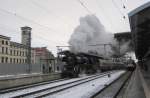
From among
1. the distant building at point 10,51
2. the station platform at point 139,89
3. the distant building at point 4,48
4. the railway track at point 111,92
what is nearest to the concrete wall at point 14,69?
the station platform at point 139,89

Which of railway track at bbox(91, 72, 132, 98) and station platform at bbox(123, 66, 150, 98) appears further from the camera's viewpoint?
railway track at bbox(91, 72, 132, 98)

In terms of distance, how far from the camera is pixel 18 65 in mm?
47406

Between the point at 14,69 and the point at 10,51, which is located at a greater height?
the point at 10,51

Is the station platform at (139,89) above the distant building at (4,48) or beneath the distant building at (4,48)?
beneath

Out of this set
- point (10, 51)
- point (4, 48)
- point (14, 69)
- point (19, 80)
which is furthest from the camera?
point (10, 51)

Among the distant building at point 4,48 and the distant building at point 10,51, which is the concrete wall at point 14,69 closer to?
the distant building at point 10,51

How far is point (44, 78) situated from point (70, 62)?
13.1ft

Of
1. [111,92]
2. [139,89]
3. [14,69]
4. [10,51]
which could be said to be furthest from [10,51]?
[111,92]

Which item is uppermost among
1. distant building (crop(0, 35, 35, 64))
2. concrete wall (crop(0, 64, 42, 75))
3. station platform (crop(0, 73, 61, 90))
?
distant building (crop(0, 35, 35, 64))

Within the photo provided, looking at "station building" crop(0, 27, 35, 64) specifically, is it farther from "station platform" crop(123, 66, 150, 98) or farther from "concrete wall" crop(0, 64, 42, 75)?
"station platform" crop(123, 66, 150, 98)

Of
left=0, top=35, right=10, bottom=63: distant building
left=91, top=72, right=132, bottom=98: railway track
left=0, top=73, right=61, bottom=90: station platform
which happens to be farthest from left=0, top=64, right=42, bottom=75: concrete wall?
left=0, top=35, right=10, bottom=63: distant building

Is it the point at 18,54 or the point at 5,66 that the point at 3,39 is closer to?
the point at 18,54

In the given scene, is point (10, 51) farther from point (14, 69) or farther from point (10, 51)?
point (14, 69)

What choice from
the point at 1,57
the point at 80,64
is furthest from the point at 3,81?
the point at 1,57
